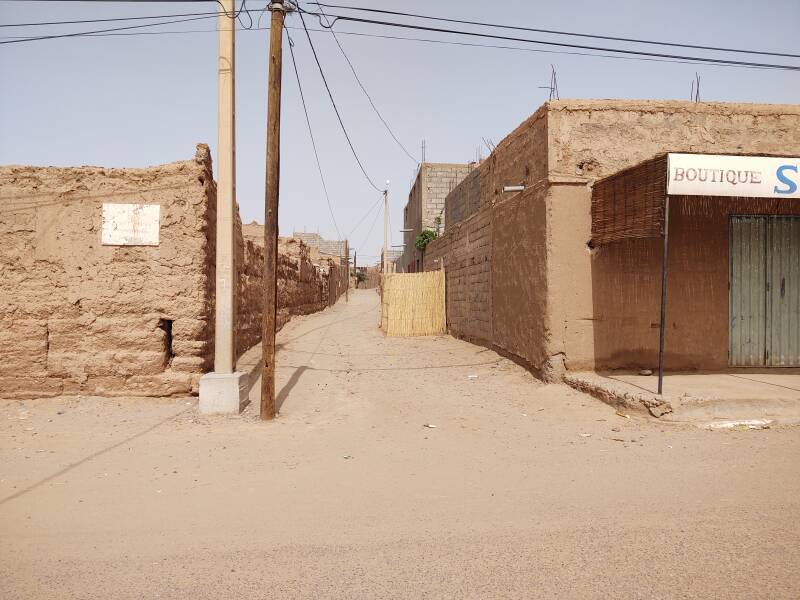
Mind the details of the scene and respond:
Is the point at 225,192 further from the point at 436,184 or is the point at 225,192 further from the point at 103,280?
the point at 436,184

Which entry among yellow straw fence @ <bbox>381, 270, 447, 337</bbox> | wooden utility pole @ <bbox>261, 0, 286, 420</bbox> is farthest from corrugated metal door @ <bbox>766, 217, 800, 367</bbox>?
yellow straw fence @ <bbox>381, 270, 447, 337</bbox>

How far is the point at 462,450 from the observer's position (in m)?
5.37

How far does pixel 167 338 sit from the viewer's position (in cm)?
736

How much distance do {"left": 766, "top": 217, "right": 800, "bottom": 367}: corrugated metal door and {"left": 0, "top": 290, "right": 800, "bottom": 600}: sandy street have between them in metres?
3.23

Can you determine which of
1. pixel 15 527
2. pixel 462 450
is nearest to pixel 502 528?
pixel 462 450

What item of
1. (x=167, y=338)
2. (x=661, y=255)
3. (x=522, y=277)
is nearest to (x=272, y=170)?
(x=167, y=338)

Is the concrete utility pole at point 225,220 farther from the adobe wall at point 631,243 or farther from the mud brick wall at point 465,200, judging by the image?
the mud brick wall at point 465,200

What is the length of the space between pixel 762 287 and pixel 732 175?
2976 millimetres

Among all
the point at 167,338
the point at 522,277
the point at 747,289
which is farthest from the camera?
the point at 522,277

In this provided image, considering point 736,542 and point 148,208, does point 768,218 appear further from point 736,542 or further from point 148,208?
point 148,208

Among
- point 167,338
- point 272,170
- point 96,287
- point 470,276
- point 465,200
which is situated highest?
point 465,200

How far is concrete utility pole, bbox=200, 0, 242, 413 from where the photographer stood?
22.3 ft

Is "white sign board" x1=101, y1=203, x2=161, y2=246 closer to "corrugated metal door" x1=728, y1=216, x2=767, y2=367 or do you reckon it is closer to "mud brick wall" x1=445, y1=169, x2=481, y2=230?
"mud brick wall" x1=445, y1=169, x2=481, y2=230

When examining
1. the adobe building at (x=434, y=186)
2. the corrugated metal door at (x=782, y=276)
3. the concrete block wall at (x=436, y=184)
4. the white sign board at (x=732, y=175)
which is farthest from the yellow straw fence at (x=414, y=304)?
the concrete block wall at (x=436, y=184)
